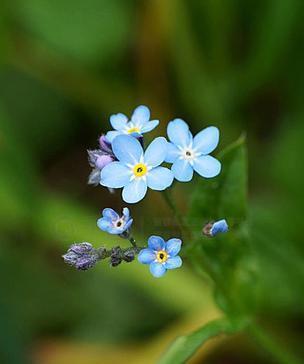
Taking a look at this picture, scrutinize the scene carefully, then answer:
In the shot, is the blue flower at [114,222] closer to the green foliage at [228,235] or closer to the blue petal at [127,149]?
the blue petal at [127,149]

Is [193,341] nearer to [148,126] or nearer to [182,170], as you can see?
[182,170]

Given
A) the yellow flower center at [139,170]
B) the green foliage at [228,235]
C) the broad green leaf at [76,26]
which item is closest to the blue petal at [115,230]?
the yellow flower center at [139,170]

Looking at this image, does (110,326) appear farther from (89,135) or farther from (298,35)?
(298,35)

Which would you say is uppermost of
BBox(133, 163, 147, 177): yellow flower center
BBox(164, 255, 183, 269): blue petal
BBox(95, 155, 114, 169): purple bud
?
BBox(95, 155, 114, 169): purple bud

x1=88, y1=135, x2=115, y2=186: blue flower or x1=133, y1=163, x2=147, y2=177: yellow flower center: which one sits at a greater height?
x1=88, y1=135, x2=115, y2=186: blue flower

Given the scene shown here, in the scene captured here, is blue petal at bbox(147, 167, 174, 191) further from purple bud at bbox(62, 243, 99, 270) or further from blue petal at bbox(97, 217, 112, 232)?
purple bud at bbox(62, 243, 99, 270)

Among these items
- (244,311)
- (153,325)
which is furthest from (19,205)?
(244,311)

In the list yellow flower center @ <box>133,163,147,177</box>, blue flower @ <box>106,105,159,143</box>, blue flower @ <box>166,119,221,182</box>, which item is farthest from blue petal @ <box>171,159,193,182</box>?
blue flower @ <box>106,105,159,143</box>

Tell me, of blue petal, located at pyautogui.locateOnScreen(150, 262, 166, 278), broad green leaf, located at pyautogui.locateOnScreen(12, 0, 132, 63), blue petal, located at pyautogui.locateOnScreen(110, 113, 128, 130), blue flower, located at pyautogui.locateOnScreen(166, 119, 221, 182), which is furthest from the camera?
broad green leaf, located at pyautogui.locateOnScreen(12, 0, 132, 63)
